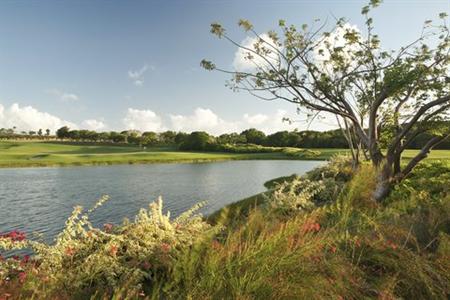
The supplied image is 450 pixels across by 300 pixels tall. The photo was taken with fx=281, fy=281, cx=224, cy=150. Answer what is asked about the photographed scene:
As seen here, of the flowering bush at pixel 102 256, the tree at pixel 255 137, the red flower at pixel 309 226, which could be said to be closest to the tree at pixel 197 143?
the tree at pixel 255 137

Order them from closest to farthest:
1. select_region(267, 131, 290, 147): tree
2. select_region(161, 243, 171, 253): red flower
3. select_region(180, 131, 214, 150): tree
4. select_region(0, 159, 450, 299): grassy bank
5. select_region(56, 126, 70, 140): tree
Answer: select_region(0, 159, 450, 299): grassy bank < select_region(161, 243, 171, 253): red flower < select_region(180, 131, 214, 150): tree < select_region(267, 131, 290, 147): tree < select_region(56, 126, 70, 140): tree

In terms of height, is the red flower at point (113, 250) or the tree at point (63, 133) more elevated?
the tree at point (63, 133)

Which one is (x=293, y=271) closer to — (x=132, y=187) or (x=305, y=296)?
(x=305, y=296)

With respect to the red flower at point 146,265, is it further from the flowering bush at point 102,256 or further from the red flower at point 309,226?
the red flower at point 309,226

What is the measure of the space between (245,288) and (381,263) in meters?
2.00

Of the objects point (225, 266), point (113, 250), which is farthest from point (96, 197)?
point (225, 266)

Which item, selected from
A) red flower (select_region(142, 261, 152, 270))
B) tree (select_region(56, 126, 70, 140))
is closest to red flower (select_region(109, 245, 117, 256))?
red flower (select_region(142, 261, 152, 270))

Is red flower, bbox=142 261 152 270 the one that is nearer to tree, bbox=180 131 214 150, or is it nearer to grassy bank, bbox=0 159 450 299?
grassy bank, bbox=0 159 450 299

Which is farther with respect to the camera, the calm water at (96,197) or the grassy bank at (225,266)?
the calm water at (96,197)

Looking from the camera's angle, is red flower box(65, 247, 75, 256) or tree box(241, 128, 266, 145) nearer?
red flower box(65, 247, 75, 256)

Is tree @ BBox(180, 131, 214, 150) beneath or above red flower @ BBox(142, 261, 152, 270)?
above

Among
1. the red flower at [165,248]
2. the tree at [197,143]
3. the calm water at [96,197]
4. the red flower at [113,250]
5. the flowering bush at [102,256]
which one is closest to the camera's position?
the flowering bush at [102,256]

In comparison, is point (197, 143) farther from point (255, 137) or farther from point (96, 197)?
point (96, 197)

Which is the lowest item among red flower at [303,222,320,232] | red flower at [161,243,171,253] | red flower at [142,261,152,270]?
red flower at [142,261,152,270]
